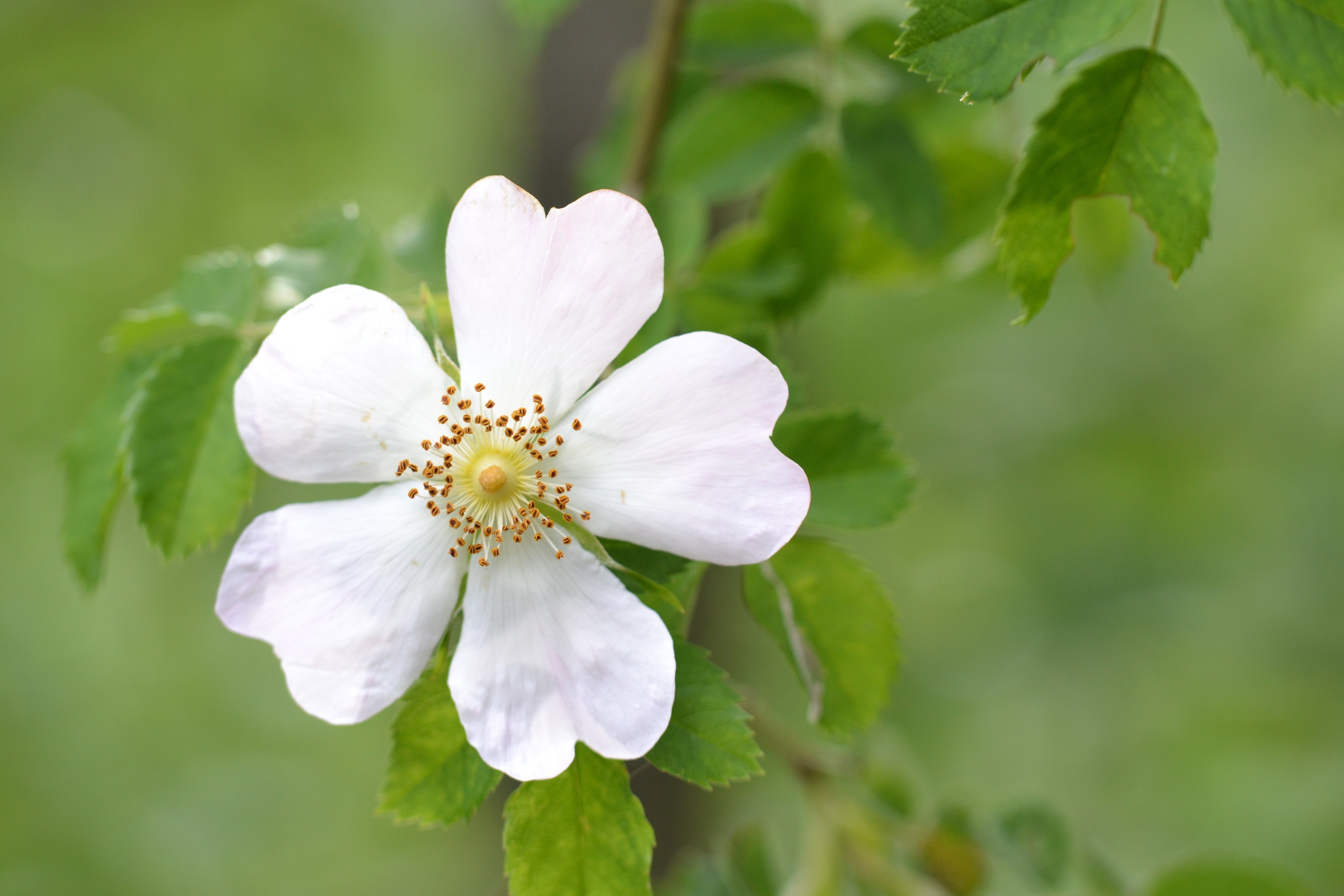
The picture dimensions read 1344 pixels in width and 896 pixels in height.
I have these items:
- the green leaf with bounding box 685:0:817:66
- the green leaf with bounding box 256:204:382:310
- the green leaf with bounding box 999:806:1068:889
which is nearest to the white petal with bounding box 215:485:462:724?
the green leaf with bounding box 256:204:382:310

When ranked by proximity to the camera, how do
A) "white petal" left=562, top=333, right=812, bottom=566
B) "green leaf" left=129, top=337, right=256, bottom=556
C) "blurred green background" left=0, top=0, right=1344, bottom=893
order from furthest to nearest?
"blurred green background" left=0, top=0, right=1344, bottom=893 < "green leaf" left=129, top=337, right=256, bottom=556 < "white petal" left=562, top=333, right=812, bottom=566

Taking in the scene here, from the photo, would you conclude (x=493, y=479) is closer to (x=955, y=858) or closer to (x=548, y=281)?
(x=548, y=281)

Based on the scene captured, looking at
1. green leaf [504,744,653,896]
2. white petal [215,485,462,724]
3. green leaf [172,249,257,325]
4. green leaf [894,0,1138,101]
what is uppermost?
green leaf [894,0,1138,101]

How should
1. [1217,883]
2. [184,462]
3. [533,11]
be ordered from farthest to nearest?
1. [1217,883]
2. [533,11]
3. [184,462]

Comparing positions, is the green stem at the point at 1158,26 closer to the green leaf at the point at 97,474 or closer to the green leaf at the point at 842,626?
the green leaf at the point at 842,626

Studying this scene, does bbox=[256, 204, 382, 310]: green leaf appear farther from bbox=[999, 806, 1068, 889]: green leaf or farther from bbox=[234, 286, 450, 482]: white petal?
bbox=[999, 806, 1068, 889]: green leaf

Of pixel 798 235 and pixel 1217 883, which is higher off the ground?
pixel 798 235

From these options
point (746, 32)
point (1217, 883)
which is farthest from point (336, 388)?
point (1217, 883)
